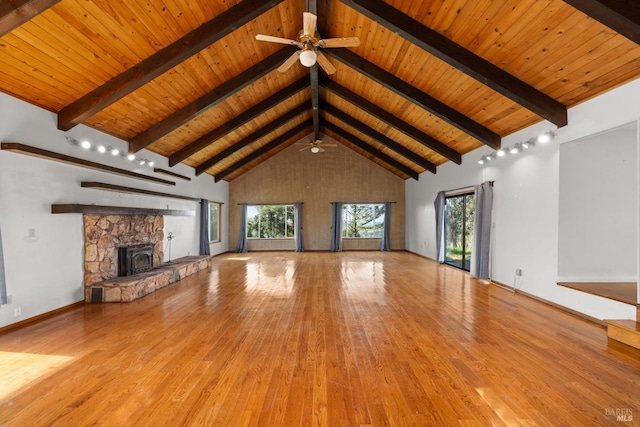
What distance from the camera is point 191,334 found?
11.2 ft

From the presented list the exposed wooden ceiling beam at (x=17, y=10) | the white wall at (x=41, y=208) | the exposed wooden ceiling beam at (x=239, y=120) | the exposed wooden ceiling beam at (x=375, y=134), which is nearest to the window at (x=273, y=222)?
the exposed wooden ceiling beam at (x=375, y=134)

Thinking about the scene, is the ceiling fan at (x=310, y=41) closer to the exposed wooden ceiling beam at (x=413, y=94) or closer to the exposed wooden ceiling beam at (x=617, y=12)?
the exposed wooden ceiling beam at (x=413, y=94)

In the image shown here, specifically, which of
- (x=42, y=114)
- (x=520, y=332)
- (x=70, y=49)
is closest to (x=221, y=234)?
(x=42, y=114)

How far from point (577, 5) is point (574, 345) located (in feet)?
10.5

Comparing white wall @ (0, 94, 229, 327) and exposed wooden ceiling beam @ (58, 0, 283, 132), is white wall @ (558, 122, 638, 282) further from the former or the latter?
white wall @ (0, 94, 229, 327)

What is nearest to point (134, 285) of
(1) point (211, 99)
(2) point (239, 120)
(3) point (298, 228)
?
(1) point (211, 99)

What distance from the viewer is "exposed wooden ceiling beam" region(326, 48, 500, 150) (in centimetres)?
518

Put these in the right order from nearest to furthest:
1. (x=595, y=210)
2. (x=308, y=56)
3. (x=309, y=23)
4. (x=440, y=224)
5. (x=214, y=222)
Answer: (x=309, y=23), (x=308, y=56), (x=595, y=210), (x=440, y=224), (x=214, y=222)

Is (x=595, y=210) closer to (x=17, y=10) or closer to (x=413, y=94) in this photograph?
(x=413, y=94)

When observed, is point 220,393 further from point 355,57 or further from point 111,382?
point 355,57

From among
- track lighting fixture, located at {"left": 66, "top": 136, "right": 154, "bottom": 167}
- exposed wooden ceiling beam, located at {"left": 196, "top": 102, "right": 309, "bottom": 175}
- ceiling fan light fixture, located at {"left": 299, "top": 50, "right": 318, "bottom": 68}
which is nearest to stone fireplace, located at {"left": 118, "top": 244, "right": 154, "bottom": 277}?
track lighting fixture, located at {"left": 66, "top": 136, "right": 154, "bottom": 167}

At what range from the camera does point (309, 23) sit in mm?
3238

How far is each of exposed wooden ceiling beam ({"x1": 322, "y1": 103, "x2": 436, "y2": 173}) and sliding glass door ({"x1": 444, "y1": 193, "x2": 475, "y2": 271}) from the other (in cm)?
134

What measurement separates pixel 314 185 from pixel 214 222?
3.84 m
